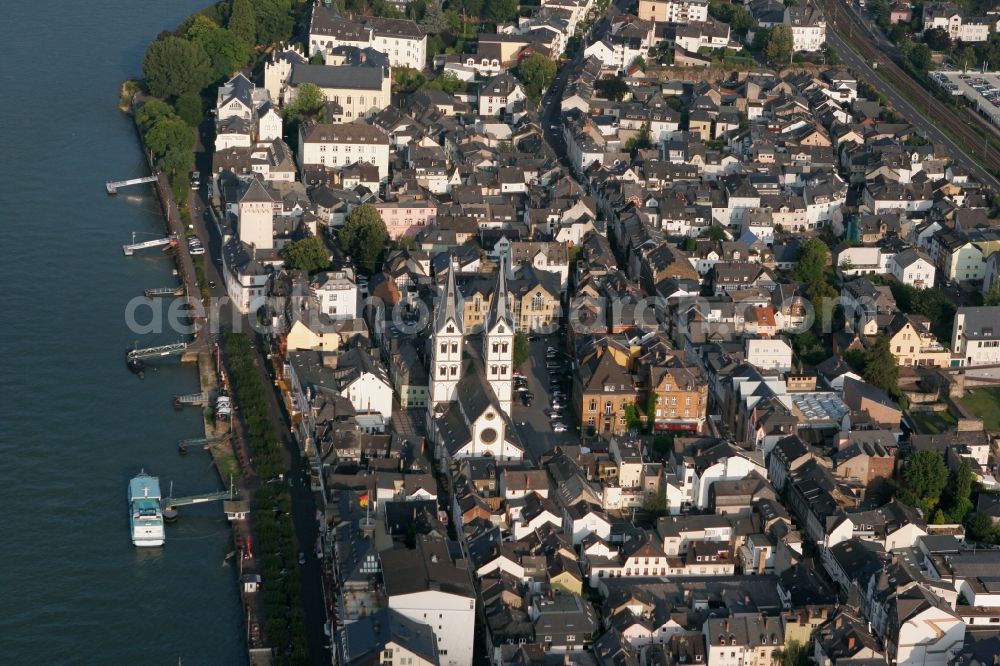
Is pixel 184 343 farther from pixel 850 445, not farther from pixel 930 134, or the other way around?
pixel 930 134

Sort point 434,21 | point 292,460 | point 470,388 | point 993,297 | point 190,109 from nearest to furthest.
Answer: point 292,460 → point 470,388 → point 993,297 → point 190,109 → point 434,21

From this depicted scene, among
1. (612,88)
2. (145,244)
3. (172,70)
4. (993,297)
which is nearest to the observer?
(993,297)

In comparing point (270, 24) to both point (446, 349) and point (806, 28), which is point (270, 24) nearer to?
→ point (806, 28)

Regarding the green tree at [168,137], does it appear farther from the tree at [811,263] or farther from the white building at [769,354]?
the white building at [769,354]

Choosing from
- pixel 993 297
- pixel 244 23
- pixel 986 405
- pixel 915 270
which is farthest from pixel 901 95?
pixel 986 405

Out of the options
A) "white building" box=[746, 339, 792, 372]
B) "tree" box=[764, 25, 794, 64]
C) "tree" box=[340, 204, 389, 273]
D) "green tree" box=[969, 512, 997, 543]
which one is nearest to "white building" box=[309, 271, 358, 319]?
"tree" box=[340, 204, 389, 273]

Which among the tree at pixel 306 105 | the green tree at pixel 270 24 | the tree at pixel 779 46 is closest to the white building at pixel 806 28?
the tree at pixel 779 46

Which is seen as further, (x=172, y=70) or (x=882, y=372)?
(x=172, y=70)
